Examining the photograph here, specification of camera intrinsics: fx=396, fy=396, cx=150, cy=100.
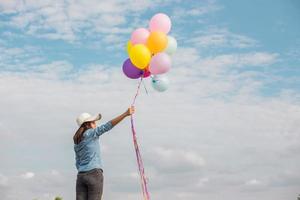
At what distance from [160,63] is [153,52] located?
0.38 m

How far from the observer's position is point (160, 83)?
22.1ft

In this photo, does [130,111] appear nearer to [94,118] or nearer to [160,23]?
[94,118]

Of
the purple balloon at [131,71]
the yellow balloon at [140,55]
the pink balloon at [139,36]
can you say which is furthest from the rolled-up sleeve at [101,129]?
the pink balloon at [139,36]

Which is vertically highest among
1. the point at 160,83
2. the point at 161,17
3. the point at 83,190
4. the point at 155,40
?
the point at 161,17

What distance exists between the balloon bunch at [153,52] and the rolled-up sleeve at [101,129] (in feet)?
5.47

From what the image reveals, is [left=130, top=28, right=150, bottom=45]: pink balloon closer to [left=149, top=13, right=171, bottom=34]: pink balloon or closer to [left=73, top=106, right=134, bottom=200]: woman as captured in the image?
[left=149, top=13, right=171, bottom=34]: pink balloon

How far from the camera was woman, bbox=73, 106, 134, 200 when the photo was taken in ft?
16.9

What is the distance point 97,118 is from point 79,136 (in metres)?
0.34

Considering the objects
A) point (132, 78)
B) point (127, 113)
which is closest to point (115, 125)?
point (127, 113)

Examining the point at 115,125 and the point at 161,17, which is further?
the point at 161,17

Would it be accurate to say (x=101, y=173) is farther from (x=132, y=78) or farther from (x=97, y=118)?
(x=132, y=78)

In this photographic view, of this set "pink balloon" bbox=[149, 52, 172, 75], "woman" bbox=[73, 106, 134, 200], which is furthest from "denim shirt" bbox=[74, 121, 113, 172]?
"pink balloon" bbox=[149, 52, 172, 75]

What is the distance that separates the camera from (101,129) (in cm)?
511

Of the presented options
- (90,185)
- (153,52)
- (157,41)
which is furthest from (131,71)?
(90,185)
